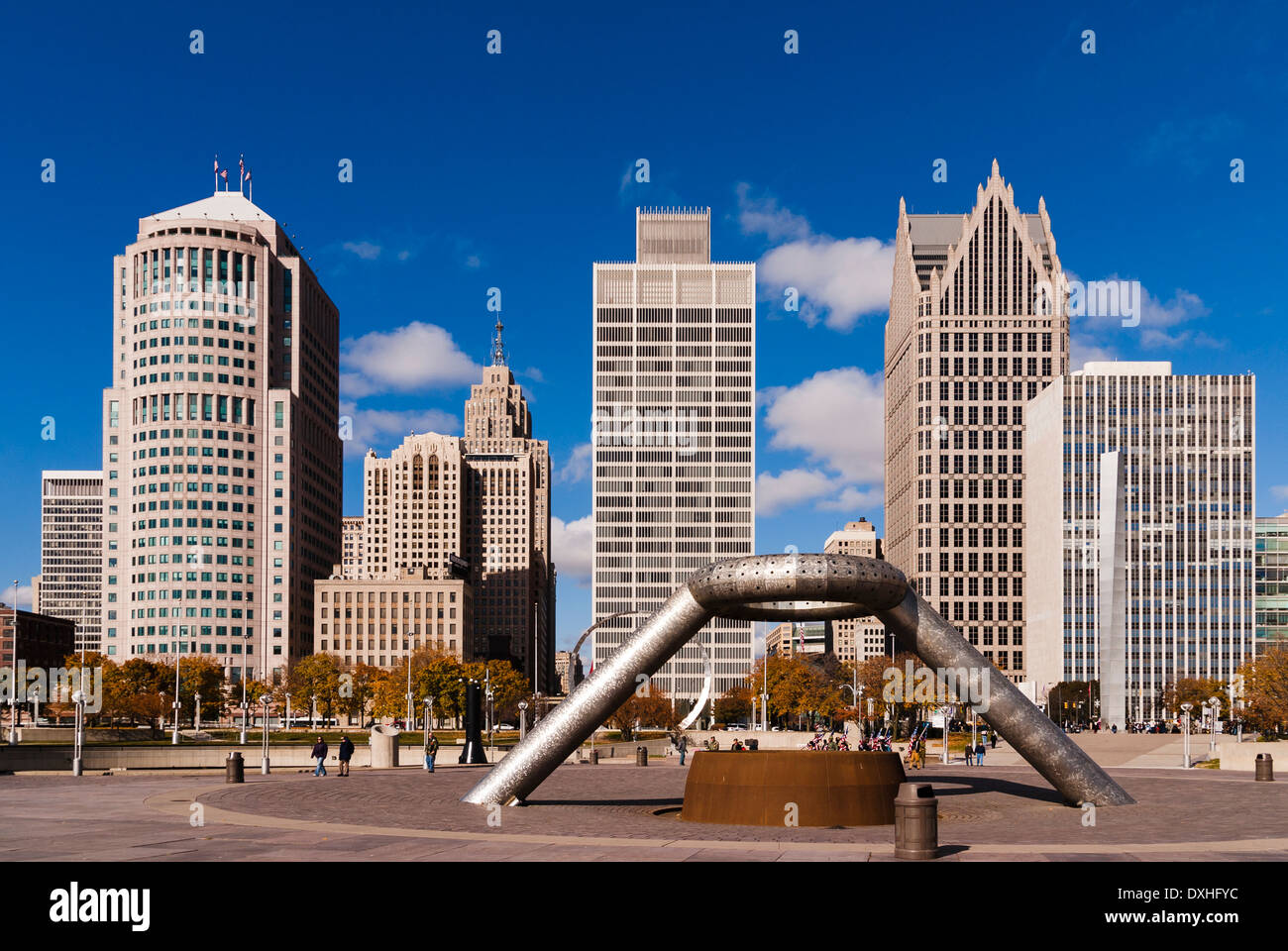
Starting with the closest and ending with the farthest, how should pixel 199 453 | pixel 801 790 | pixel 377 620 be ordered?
1. pixel 801 790
2. pixel 199 453
3. pixel 377 620

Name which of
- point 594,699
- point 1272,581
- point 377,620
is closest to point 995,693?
point 594,699

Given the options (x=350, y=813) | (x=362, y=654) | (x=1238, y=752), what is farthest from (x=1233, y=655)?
(x=350, y=813)

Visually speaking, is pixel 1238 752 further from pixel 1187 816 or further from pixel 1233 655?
pixel 1233 655

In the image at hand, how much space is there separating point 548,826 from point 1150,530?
151 metres

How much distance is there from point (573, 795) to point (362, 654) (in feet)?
537

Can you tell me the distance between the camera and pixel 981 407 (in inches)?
7195

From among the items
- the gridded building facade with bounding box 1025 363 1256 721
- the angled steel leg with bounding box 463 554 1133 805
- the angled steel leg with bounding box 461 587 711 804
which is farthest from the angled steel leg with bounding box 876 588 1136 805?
the gridded building facade with bounding box 1025 363 1256 721

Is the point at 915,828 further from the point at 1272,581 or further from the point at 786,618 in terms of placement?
the point at 1272,581

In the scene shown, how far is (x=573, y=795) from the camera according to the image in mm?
37156

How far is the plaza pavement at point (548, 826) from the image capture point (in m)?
21.2

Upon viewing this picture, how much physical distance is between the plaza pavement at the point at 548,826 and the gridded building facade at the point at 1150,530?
12317 centimetres

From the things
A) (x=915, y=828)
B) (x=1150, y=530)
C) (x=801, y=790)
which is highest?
(x=1150, y=530)
